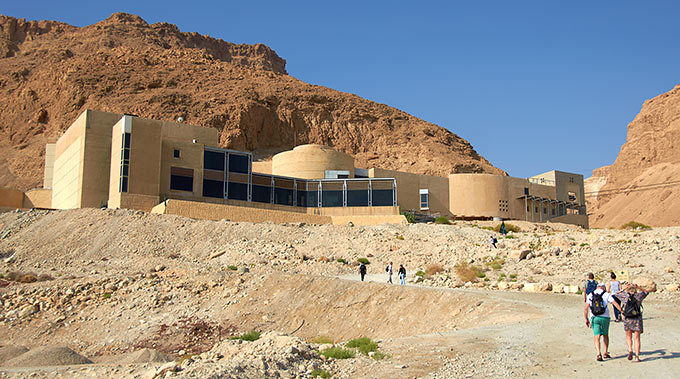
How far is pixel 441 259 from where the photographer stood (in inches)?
1235

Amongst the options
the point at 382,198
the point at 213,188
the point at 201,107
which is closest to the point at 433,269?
the point at 382,198

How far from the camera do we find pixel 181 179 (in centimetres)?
4278

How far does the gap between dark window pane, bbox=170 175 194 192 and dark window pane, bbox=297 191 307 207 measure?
401 inches

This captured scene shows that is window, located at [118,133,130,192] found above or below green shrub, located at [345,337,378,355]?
above

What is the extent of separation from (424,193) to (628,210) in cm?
5098

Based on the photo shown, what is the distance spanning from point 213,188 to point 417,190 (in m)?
22.5

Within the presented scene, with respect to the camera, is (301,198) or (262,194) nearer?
(262,194)

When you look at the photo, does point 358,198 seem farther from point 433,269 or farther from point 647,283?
point 647,283

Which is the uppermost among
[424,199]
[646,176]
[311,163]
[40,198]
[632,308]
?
[646,176]

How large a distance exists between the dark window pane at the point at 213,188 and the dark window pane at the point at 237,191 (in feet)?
1.93

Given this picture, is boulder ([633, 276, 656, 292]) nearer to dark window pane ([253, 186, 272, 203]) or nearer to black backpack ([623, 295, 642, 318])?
black backpack ([623, 295, 642, 318])

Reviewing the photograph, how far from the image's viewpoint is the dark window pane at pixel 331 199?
4944 cm

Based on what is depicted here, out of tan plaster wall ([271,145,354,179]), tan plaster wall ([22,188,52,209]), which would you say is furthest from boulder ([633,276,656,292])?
tan plaster wall ([22,188,52,209])

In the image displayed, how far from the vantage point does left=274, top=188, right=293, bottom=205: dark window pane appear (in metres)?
48.7
